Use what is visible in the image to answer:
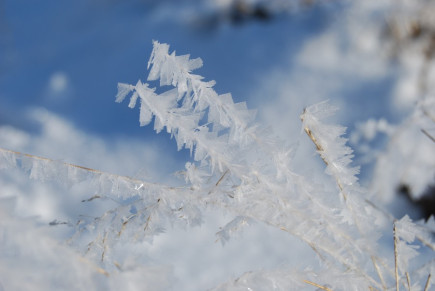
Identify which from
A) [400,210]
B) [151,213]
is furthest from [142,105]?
[400,210]

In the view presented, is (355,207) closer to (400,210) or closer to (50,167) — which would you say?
(50,167)

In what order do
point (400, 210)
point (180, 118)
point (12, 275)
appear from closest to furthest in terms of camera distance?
point (12, 275), point (180, 118), point (400, 210)

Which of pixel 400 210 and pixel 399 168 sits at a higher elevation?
pixel 399 168

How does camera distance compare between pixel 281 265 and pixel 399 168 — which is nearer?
pixel 281 265

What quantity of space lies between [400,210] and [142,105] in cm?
124

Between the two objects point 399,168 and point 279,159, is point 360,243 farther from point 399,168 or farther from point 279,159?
point 399,168

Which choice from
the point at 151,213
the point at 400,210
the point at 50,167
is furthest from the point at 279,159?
the point at 400,210

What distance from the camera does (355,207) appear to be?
512 millimetres

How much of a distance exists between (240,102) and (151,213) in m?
→ 0.21

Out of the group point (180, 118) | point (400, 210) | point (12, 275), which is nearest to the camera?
point (12, 275)

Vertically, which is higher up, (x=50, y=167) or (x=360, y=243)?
(x=50, y=167)

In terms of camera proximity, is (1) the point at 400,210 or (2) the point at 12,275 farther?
(1) the point at 400,210

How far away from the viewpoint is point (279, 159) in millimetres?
494

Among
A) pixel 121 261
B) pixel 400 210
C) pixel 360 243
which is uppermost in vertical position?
pixel 121 261
